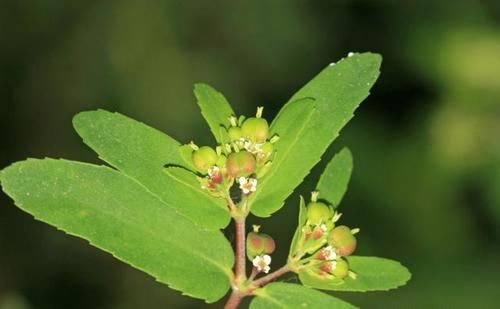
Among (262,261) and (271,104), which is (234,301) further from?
(271,104)

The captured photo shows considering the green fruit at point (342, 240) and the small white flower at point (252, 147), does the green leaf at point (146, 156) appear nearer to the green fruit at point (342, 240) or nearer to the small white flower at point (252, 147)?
the small white flower at point (252, 147)

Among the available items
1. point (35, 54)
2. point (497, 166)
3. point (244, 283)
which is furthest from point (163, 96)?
point (244, 283)

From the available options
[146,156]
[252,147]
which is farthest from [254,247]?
[146,156]

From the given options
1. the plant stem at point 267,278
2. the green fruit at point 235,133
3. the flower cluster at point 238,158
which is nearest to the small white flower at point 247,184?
the flower cluster at point 238,158

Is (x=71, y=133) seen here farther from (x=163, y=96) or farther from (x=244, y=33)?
(x=244, y=33)

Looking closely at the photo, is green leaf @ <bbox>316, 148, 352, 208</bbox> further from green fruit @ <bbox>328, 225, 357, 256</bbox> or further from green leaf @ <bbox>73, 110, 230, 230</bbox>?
green leaf @ <bbox>73, 110, 230, 230</bbox>

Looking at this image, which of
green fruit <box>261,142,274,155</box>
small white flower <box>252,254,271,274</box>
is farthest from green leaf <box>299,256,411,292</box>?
green fruit <box>261,142,274,155</box>

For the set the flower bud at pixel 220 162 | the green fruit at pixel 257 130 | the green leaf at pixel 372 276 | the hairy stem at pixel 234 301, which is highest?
the green fruit at pixel 257 130
